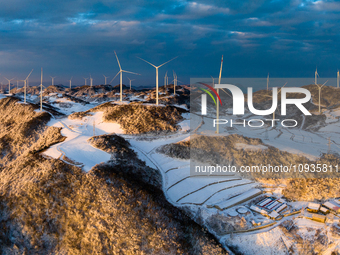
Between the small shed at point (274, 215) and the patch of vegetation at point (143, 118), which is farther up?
the patch of vegetation at point (143, 118)

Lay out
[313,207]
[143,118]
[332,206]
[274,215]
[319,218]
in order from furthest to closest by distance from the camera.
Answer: [143,118] < [332,206] < [313,207] < [274,215] < [319,218]

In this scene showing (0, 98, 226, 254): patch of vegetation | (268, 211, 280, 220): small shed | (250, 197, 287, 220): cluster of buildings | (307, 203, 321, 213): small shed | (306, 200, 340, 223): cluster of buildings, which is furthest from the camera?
(250, 197, 287, 220): cluster of buildings

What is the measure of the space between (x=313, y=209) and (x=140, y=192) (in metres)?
25.7

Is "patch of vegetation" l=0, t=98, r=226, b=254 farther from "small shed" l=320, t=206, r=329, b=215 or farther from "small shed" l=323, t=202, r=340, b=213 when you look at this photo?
"small shed" l=323, t=202, r=340, b=213

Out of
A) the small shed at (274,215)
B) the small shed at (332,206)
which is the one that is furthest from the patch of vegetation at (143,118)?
the small shed at (332,206)

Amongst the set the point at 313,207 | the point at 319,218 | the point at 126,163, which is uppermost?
the point at 126,163

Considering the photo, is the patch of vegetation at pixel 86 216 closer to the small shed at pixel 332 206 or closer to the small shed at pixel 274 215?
the small shed at pixel 274 215

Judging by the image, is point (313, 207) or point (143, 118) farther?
point (143, 118)

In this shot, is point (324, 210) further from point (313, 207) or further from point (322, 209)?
point (313, 207)

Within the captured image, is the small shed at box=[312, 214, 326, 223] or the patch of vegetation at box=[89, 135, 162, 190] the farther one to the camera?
the patch of vegetation at box=[89, 135, 162, 190]

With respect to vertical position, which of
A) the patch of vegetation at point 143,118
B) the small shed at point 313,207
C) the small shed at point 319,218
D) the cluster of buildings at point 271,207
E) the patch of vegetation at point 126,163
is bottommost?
the cluster of buildings at point 271,207

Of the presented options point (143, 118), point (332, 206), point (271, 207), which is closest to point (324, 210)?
point (332, 206)

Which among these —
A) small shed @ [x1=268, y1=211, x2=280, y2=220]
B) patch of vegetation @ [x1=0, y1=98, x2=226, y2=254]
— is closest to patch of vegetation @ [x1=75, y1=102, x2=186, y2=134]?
patch of vegetation @ [x1=0, y1=98, x2=226, y2=254]

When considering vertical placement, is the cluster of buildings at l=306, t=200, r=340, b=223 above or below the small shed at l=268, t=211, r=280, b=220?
above
